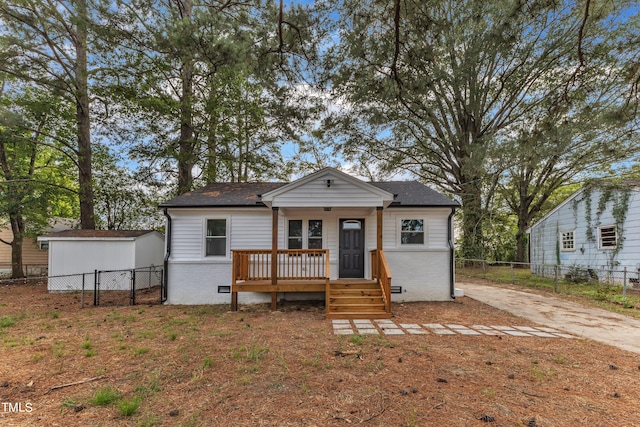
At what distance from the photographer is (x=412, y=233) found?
31.2 ft

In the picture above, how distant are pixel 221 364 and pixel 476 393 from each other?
325 centimetres

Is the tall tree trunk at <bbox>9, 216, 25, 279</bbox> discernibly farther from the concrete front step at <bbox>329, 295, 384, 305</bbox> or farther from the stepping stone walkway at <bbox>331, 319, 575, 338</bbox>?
the stepping stone walkway at <bbox>331, 319, 575, 338</bbox>

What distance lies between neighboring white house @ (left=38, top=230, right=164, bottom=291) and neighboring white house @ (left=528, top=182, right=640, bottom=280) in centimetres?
1801

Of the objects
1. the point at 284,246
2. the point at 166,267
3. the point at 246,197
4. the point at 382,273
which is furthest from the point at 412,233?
Answer: the point at 166,267

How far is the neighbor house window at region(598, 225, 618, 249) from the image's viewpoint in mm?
11766

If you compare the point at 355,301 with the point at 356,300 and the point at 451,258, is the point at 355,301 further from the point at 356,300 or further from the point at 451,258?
the point at 451,258

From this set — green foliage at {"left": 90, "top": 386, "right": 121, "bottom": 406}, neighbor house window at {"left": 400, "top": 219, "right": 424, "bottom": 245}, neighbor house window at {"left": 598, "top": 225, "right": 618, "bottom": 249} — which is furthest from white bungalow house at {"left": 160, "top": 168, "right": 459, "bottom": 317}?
neighbor house window at {"left": 598, "top": 225, "right": 618, "bottom": 249}

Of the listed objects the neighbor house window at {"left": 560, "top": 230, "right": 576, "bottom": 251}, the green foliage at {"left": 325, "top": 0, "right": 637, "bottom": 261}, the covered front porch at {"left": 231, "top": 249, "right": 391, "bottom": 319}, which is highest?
the green foliage at {"left": 325, "top": 0, "right": 637, "bottom": 261}

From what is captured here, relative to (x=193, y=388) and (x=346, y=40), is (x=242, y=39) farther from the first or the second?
(x=193, y=388)

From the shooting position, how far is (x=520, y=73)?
13.6 m

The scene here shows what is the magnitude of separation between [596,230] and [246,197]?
14.1m

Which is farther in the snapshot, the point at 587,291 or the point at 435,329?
the point at 587,291

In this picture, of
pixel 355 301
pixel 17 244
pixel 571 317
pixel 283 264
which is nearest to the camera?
pixel 571 317

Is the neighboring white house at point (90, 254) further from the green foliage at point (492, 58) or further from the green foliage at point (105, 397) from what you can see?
the green foliage at point (105, 397)
